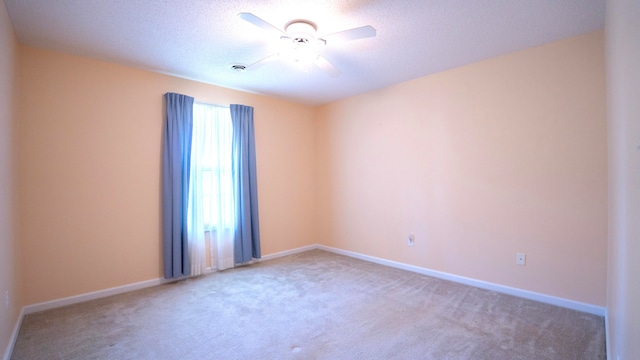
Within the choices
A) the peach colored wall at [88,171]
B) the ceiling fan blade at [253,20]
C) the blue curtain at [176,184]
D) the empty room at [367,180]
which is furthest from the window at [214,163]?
the ceiling fan blade at [253,20]

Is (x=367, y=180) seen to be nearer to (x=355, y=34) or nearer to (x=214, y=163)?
(x=214, y=163)

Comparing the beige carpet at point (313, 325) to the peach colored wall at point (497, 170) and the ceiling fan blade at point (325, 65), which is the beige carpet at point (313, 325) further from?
the ceiling fan blade at point (325, 65)

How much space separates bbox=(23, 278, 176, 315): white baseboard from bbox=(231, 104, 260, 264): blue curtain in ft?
3.16

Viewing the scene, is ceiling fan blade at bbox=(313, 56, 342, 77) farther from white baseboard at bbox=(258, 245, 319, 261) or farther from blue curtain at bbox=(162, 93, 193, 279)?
white baseboard at bbox=(258, 245, 319, 261)

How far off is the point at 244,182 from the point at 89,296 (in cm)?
203

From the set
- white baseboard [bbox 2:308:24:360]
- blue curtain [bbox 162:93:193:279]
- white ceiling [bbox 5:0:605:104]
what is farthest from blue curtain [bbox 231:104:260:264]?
white baseboard [bbox 2:308:24:360]

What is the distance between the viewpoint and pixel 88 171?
288 centimetres

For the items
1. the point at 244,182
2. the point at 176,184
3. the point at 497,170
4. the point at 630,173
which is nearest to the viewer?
the point at 630,173

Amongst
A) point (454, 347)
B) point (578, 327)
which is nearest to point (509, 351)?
point (454, 347)

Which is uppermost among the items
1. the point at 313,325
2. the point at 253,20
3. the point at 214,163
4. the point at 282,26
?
the point at 282,26

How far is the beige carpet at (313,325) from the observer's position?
1963 mm

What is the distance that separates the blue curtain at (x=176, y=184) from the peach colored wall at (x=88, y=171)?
4.6 inches

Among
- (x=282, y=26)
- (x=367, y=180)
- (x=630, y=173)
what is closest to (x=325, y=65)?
(x=282, y=26)

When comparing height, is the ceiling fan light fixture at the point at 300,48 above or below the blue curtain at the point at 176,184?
above
